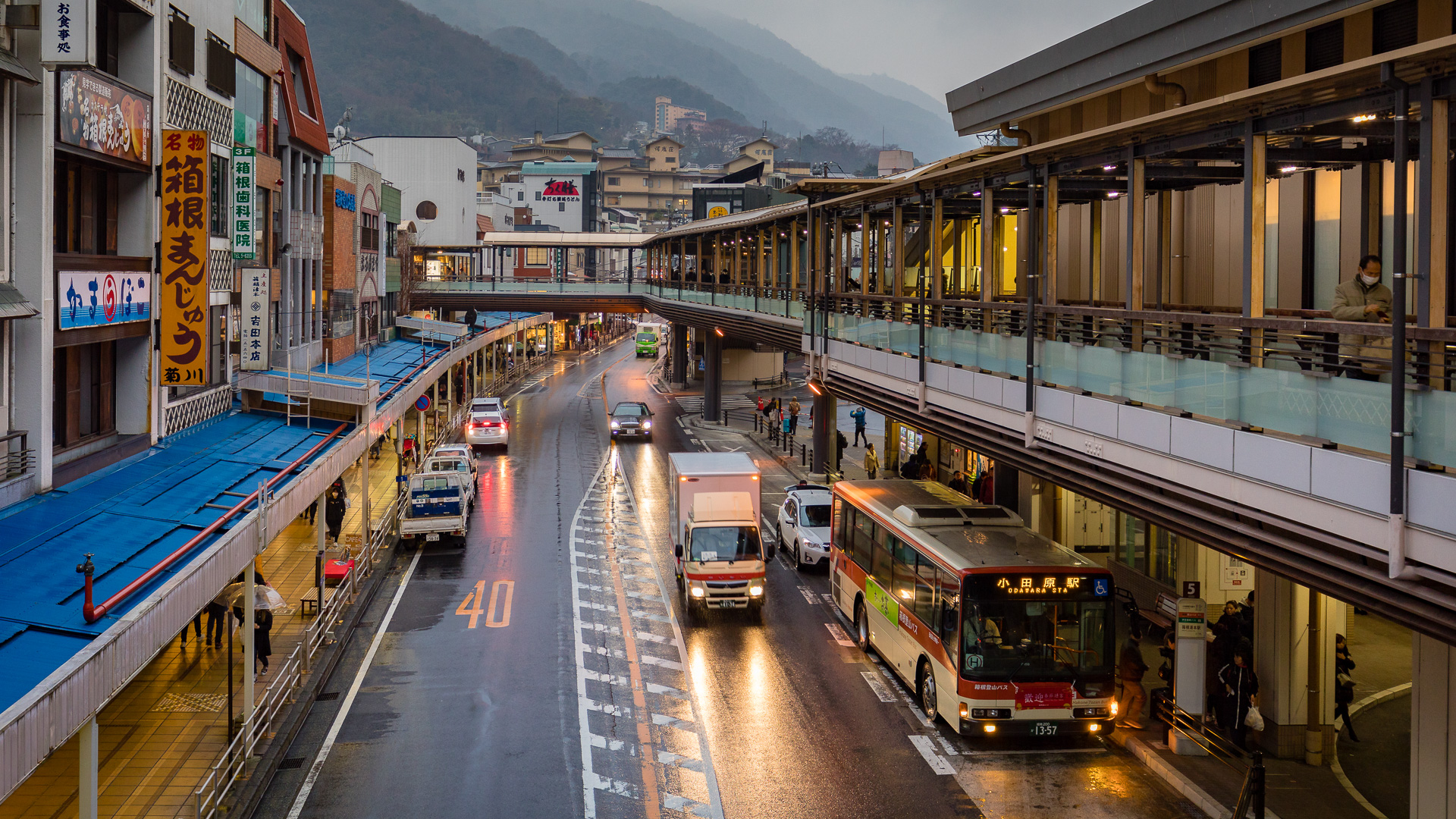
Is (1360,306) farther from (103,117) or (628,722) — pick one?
(103,117)

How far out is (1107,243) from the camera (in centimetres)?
2594

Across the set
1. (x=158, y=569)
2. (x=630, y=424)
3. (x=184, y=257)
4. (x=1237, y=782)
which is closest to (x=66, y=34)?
(x=184, y=257)

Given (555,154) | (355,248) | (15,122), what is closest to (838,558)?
(15,122)

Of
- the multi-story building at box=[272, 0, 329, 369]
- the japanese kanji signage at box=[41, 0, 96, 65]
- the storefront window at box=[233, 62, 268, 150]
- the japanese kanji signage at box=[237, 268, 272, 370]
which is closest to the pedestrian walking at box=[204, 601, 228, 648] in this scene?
the japanese kanji signage at box=[237, 268, 272, 370]

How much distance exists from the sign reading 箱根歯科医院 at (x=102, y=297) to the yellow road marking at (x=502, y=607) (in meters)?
9.03

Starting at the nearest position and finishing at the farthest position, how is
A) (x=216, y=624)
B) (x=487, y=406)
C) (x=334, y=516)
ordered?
1. (x=216, y=624)
2. (x=334, y=516)
3. (x=487, y=406)

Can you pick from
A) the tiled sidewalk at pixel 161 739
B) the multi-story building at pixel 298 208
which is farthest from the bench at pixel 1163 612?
the multi-story building at pixel 298 208

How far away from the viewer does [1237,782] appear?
15680 mm

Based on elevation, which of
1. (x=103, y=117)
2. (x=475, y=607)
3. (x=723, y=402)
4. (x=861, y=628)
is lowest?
(x=475, y=607)

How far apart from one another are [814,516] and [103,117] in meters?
18.6

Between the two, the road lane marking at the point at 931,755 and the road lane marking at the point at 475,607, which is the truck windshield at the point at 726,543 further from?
the road lane marking at the point at 931,755

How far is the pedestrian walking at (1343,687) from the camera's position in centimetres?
1738

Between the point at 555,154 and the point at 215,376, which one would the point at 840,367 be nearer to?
the point at 215,376

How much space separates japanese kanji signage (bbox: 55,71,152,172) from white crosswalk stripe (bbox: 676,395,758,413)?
45061 mm
